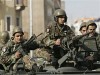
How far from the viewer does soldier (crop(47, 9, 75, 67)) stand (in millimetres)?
8453

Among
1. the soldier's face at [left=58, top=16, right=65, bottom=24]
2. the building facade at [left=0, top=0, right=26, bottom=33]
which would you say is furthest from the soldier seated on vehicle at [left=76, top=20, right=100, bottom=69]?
the building facade at [left=0, top=0, right=26, bottom=33]

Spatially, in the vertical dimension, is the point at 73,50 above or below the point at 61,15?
below

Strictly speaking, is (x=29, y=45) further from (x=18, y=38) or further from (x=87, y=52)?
(x=87, y=52)

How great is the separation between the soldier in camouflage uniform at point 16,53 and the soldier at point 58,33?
480mm

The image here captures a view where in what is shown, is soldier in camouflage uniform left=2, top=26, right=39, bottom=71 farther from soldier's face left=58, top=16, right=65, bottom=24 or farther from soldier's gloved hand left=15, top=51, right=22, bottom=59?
soldier's face left=58, top=16, right=65, bottom=24

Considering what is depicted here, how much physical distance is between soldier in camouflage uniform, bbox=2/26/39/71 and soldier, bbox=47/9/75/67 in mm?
480

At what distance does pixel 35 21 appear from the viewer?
6288 cm

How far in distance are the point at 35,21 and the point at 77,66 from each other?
54.6 metres

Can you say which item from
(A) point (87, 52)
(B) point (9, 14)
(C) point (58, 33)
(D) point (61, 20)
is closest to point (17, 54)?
(C) point (58, 33)

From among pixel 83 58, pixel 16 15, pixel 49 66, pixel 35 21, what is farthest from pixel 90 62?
pixel 35 21

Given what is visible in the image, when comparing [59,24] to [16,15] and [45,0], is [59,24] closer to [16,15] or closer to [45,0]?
[16,15]

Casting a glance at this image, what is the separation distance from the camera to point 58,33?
8750mm

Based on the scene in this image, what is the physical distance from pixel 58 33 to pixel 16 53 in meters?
0.86

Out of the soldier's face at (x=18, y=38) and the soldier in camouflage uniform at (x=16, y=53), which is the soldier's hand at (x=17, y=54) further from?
the soldier's face at (x=18, y=38)
